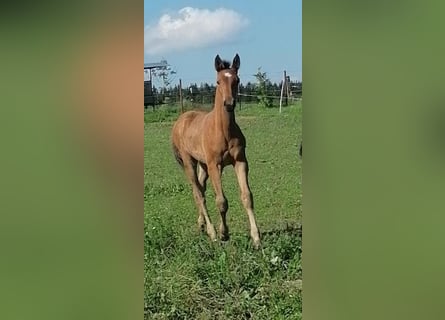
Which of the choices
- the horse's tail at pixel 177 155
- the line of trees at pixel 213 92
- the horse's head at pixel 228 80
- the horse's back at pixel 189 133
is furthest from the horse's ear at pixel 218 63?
the horse's tail at pixel 177 155

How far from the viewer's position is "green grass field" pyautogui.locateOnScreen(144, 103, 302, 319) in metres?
4.05

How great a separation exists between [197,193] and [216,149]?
319 mm

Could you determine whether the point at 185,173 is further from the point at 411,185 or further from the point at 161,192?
the point at 411,185

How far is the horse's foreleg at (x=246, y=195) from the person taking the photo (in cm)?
409

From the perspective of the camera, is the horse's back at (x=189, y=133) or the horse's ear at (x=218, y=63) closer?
the horse's ear at (x=218, y=63)

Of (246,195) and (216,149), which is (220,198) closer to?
(246,195)

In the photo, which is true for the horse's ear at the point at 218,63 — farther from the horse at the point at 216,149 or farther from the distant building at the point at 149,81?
the distant building at the point at 149,81

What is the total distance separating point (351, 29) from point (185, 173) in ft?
4.63

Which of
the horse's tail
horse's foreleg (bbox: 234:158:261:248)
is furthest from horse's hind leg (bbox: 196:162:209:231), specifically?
horse's foreleg (bbox: 234:158:261:248)

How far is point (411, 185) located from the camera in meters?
3.93

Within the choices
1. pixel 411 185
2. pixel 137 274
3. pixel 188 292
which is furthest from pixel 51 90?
pixel 411 185

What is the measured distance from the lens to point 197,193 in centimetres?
412

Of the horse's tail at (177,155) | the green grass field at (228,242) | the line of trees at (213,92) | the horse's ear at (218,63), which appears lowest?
the green grass field at (228,242)

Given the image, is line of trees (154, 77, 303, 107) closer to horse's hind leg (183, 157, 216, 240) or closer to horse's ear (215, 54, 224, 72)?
horse's ear (215, 54, 224, 72)
